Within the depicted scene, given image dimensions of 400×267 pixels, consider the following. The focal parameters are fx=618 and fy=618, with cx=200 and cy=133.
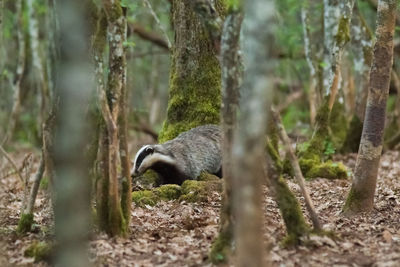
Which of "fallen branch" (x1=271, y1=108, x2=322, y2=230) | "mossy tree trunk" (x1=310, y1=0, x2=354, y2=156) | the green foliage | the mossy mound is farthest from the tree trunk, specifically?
the green foliage

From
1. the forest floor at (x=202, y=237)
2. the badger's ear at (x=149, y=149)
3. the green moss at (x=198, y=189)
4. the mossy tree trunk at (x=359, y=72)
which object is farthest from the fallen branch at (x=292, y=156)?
the mossy tree trunk at (x=359, y=72)

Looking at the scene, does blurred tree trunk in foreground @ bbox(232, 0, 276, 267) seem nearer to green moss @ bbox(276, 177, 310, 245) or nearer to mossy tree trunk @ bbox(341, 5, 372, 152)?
green moss @ bbox(276, 177, 310, 245)

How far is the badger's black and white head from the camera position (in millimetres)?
10047

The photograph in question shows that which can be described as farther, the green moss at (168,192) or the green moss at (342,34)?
the green moss at (342,34)

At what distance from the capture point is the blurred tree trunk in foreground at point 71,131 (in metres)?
4.42

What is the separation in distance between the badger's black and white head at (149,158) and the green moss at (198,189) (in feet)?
2.09

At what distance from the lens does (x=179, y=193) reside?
31.5 ft

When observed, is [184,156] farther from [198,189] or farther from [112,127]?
[112,127]

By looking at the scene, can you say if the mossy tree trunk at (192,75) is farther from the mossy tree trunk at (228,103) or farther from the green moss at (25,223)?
the mossy tree trunk at (228,103)

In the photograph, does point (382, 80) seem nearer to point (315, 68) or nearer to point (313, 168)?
point (313, 168)

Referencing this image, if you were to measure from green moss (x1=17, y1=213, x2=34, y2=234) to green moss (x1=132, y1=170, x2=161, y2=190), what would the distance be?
9.36 feet

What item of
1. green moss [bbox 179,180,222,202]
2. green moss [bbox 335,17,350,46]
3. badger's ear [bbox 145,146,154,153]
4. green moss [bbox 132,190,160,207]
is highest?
green moss [bbox 335,17,350,46]

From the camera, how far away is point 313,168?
39.0 ft

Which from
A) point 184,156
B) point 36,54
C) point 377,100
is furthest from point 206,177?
point 36,54
